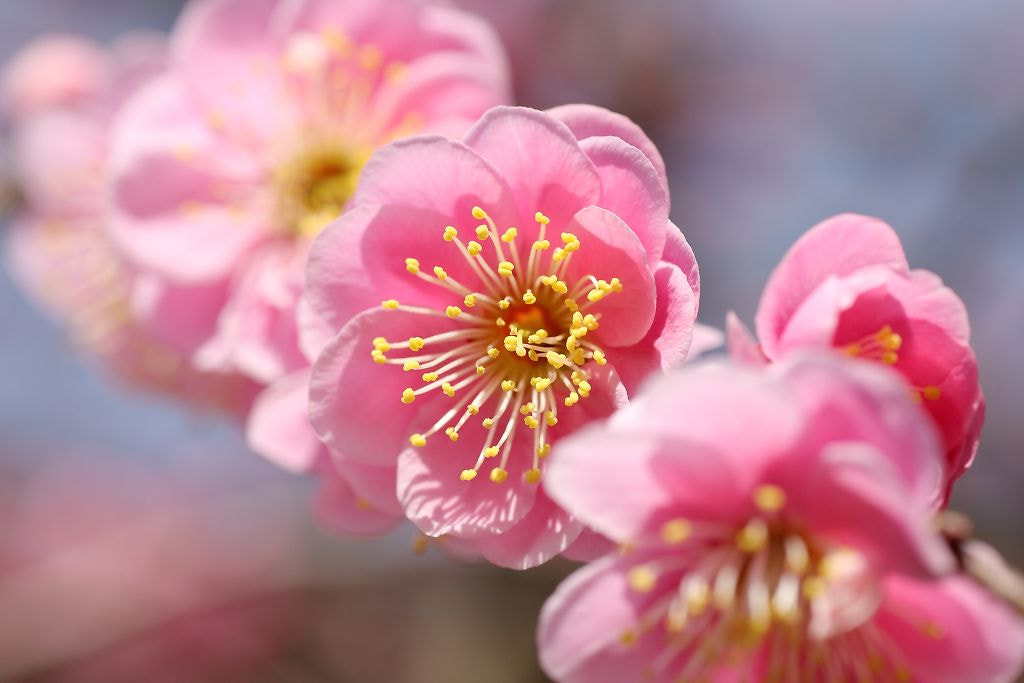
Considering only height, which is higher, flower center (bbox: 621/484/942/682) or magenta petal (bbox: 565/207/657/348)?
magenta petal (bbox: 565/207/657/348)

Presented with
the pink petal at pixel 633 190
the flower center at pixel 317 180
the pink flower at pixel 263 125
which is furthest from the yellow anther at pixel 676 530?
the flower center at pixel 317 180

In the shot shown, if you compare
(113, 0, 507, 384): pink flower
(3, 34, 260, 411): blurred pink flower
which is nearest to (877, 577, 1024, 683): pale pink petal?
(113, 0, 507, 384): pink flower

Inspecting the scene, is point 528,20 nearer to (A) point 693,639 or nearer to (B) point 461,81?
(B) point 461,81

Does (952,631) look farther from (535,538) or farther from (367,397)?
(367,397)

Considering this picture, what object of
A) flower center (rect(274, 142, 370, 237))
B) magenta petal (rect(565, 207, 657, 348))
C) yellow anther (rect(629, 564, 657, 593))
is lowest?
flower center (rect(274, 142, 370, 237))

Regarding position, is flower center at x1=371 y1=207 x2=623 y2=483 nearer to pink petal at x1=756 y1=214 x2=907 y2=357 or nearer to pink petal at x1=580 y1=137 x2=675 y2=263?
pink petal at x1=580 y1=137 x2=675 y2=263

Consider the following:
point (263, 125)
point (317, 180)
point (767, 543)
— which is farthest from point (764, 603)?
point (263, 125)
